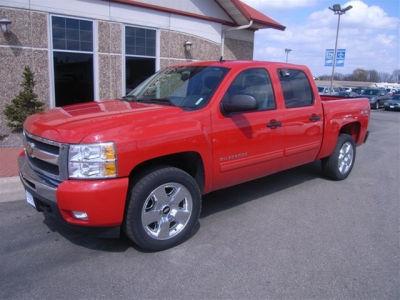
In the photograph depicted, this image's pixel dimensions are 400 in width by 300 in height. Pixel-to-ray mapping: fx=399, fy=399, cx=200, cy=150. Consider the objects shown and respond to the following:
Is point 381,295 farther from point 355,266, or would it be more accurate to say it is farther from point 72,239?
point 72,239

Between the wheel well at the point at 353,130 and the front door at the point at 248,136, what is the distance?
227cm

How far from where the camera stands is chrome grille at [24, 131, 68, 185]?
3430 mm

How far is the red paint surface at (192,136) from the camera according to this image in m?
3.42

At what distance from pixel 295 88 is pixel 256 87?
864mm

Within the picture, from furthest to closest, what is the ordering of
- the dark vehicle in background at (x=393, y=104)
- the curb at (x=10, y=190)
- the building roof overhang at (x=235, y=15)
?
the dark vehicle in background at (x=393, y=104) < the building roof overhang at (x=235, y=15) < the curb at (x=10, y=190)

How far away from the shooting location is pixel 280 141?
16.8 feet

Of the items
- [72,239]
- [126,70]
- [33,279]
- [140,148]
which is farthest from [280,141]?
[126,70]

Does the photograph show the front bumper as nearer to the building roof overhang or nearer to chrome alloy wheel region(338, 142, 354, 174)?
chrome alloy wheel region(338, 142, 354, 174)

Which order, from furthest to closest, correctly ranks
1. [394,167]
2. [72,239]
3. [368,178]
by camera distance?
[394,167], [368,178], [72,239]

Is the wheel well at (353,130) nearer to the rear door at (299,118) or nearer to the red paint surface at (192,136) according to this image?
the red paint surface at (192,136)

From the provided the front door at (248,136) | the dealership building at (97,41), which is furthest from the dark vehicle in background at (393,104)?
the front door at (248,136)

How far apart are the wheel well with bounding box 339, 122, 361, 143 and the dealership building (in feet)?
22.9

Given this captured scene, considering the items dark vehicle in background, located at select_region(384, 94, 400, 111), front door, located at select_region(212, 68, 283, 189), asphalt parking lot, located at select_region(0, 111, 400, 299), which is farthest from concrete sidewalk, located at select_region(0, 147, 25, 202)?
dark vehicle in background, located at select_region(384, 94, 400, 111)

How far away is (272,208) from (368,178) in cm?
274
